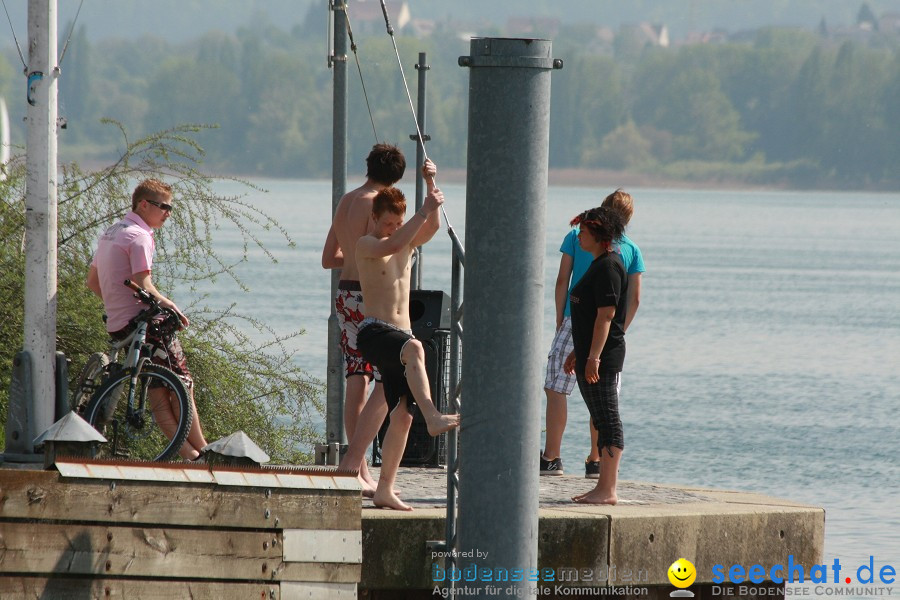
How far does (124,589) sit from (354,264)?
89.7 inches

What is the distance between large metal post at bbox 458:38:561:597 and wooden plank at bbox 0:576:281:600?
1345mm

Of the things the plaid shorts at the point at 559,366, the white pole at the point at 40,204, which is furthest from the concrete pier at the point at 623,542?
the white pole at the point at 40,204

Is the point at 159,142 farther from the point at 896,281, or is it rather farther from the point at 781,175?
the point at 781,175

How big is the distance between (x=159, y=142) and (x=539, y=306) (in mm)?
7882

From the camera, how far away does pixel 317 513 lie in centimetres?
548

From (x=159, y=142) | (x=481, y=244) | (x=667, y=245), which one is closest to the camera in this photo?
(x=481, y=244)

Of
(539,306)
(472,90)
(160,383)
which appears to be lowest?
(160,383)

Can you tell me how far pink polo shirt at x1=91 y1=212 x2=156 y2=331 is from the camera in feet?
22.9

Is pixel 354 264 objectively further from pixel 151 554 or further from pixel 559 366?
pixel 151 554

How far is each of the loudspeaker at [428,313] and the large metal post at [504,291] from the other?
4.30 metres

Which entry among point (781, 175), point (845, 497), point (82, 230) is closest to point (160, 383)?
point (82, 230)

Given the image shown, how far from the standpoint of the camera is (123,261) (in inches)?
276

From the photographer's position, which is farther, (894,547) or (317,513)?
(894,547)

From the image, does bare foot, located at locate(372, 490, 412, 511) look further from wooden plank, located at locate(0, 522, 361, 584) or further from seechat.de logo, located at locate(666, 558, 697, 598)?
seechat.de logo, located at locate(666, 558, 697, 598)
